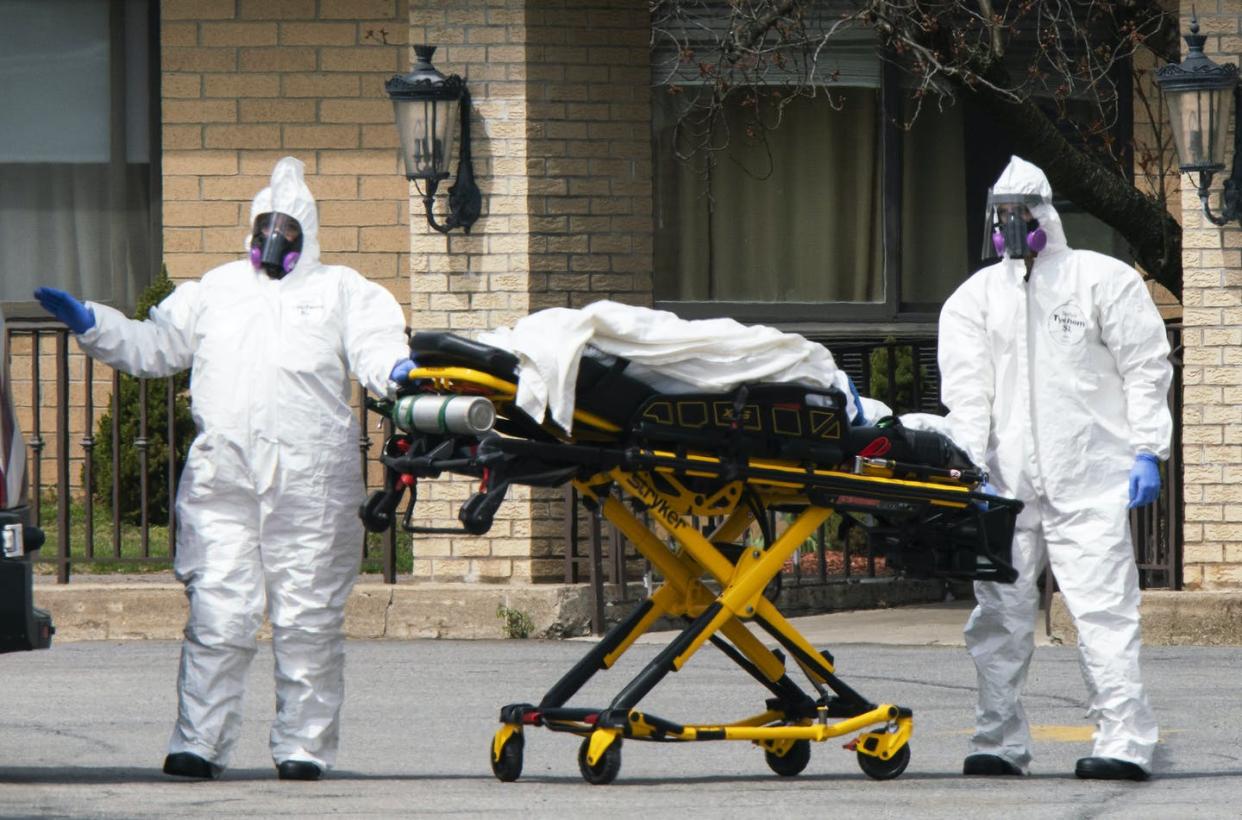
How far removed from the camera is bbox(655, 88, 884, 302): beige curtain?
14250 millimetres

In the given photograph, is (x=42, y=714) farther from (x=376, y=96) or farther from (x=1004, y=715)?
(x=376, y=96)

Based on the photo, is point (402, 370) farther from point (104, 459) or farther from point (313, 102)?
point (313, 102)

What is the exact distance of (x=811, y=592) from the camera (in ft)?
40.3

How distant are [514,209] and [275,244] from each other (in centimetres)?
454

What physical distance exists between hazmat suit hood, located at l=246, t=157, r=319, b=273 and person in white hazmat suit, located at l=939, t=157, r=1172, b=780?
6.68 feet

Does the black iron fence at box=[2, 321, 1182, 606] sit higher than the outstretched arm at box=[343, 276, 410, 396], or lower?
lower

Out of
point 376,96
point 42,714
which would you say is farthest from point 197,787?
point 376,96

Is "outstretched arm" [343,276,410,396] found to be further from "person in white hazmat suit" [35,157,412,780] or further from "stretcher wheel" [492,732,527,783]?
"stretcher wheel" [492,732,527,783]

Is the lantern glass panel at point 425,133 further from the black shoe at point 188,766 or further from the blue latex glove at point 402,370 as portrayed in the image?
the black shoe at point 188,766

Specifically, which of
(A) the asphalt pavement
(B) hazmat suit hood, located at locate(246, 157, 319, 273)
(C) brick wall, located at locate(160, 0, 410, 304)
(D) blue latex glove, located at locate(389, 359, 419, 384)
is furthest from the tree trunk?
(D) blue latex glove, located at locate(389, 359, 419, 384)

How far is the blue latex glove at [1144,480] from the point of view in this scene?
713 cm

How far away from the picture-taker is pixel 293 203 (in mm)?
7430

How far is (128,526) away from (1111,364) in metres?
6.02

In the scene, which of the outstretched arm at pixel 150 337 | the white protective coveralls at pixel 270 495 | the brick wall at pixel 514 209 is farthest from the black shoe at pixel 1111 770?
the brick wall at pixel 514 209
